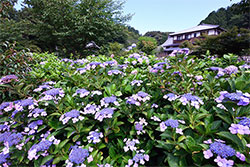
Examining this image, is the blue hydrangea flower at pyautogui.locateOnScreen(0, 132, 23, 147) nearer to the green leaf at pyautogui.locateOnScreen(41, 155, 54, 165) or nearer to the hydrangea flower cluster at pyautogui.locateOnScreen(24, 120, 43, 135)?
the hydrangea flower cluster at pyautogui.locateOnScreen(24, 120, 43, 135)

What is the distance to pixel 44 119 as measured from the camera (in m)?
1.31

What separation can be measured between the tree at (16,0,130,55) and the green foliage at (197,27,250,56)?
26.9 ft

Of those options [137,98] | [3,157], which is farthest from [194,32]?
[3,157]

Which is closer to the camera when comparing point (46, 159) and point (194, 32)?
point (46, 159)

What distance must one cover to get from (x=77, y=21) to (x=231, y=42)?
12572 millimetres

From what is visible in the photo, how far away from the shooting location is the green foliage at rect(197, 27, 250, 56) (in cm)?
944

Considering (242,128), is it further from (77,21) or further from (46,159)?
(77,21)

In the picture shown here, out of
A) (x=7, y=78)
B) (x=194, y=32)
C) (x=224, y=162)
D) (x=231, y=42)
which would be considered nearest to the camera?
(x=224, y=162)

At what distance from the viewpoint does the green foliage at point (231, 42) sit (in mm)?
9438

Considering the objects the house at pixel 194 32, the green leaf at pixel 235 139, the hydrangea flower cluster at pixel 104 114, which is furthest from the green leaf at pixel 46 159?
the house at pixel 194 32

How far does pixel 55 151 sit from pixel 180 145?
987 millimetres

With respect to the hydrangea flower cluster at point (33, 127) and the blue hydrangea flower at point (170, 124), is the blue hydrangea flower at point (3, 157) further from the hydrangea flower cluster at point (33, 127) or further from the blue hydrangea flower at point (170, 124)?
the blue hydrangea flower at point (170, 124)

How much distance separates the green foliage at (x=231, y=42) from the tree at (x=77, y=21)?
8195 mm

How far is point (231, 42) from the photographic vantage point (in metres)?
9.77
